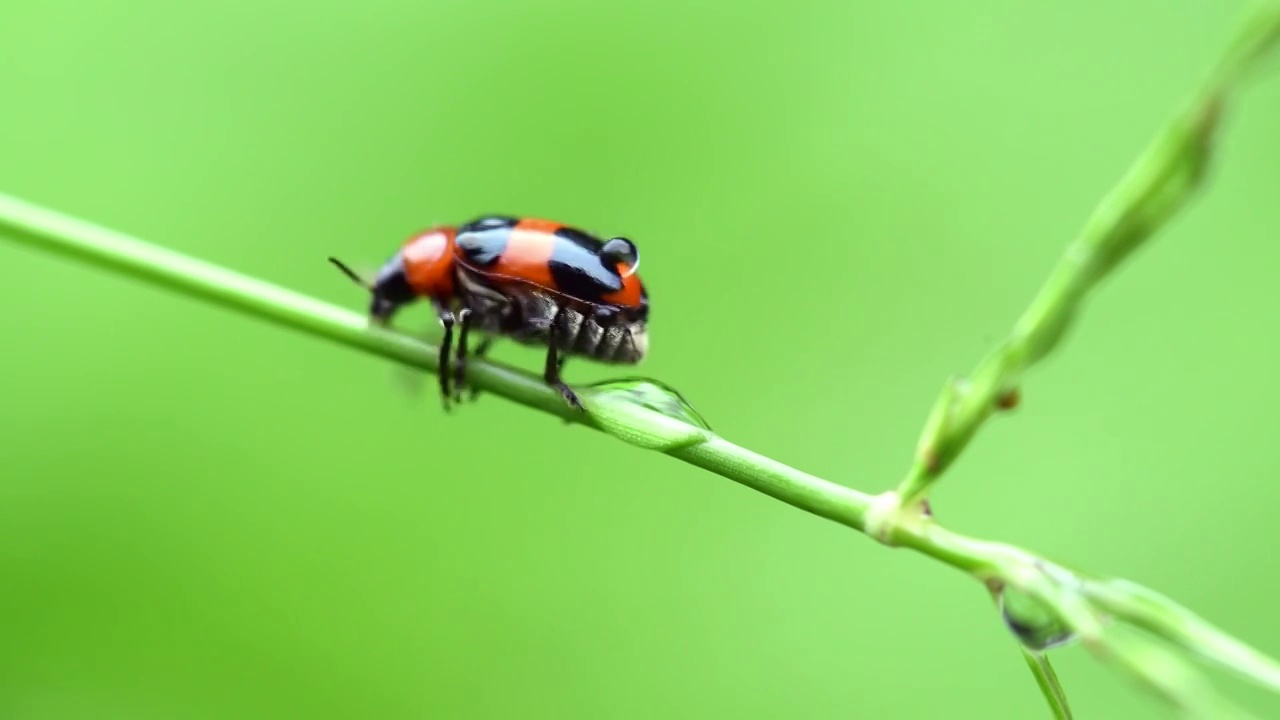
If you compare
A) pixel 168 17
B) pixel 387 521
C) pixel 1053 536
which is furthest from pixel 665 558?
pixel 168 17

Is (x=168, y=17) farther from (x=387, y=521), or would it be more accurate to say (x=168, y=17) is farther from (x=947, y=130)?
(x=947, y=130)

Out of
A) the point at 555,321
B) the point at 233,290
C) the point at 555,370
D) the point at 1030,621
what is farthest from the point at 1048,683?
the point at 233,290

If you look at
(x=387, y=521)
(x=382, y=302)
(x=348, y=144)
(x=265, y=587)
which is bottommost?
(x=265, y=587)

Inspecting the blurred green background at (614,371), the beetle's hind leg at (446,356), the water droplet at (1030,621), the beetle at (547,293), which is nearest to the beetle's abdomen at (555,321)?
the beetle at (547,293)

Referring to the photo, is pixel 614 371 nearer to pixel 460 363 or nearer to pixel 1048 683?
pixel 460 363

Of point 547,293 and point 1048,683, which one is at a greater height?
point 547,293

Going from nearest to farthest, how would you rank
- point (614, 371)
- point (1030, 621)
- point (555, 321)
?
point (1030, 621) → point (555, 321) → point (614, 371)

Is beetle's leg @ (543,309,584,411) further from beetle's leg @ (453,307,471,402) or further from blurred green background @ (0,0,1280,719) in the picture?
blurred green background @ (0,0,1280,719)
